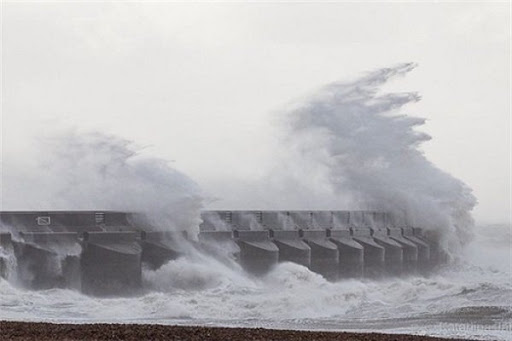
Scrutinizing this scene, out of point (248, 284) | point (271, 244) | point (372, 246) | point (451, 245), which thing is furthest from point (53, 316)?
point (451, 245)

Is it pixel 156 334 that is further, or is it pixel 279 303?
pixel 279 303

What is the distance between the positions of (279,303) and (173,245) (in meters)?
3.96

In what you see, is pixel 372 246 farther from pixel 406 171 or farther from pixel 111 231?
pixel 111 231

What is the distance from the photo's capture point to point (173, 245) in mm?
26391

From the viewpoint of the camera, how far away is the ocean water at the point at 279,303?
67.1 ft

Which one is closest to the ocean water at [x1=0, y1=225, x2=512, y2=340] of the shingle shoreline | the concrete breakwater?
the concrete breakwater

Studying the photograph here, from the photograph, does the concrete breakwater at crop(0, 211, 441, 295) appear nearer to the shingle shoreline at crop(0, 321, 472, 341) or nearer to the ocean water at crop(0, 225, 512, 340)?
the ocean water at crop(0, 225, 512, 340)

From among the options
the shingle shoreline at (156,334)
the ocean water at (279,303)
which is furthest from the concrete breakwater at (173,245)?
the shingle shoreline at (156,334)

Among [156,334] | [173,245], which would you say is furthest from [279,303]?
[156,334]

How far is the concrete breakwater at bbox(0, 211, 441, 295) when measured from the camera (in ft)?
77.3

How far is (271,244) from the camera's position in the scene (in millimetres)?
28969

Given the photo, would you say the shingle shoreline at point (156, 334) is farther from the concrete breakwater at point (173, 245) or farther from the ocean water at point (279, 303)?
the concrete breakwater at point (173, 245)

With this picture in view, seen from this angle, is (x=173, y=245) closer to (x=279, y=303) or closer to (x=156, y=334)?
(x=279, y=303)

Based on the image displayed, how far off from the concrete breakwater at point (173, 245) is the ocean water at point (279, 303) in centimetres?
48
